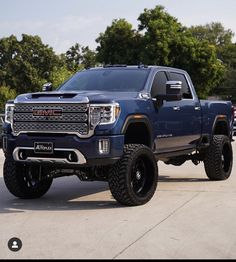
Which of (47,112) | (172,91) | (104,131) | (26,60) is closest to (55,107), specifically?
(47,112)

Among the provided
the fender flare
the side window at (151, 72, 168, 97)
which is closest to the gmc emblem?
the fender flare

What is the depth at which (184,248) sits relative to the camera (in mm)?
5453

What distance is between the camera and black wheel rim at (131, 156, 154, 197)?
310 inches

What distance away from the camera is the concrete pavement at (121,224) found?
539 centimetres

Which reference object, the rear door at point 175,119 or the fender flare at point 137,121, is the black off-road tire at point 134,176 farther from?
the rear door at point 175,119

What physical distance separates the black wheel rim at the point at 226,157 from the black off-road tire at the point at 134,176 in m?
3.10

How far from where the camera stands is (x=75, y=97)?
7.36 meters

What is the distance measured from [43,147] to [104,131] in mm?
907

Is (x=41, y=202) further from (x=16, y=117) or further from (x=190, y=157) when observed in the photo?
(x=190, y=157)

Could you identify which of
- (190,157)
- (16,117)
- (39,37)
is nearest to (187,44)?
(39,37)

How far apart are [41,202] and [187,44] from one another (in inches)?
1523

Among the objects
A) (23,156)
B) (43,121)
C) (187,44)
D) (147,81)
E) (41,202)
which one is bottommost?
(41,202)

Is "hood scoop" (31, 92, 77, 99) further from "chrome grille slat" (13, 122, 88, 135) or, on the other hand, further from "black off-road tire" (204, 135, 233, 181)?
"black off-road tire" (204, 135, 233, 181)

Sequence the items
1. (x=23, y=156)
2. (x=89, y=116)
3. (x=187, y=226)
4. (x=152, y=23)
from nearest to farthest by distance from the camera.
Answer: (x=187, y=226) → (x=89, y=116) → (x=23, y=156) → (x=152, y=23)
